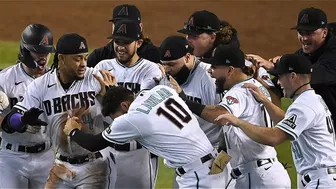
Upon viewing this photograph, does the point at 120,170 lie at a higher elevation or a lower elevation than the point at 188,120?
lower

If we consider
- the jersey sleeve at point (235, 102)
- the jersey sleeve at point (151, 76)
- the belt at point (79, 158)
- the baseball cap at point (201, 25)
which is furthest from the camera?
the baseball cap at point (201, 25)

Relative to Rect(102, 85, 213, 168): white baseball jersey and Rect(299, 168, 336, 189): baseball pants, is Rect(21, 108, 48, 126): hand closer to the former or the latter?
Rect(102, 85, 213, 168): white baseball jersey

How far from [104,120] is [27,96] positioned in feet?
2.57

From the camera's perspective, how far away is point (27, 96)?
7.38 metres

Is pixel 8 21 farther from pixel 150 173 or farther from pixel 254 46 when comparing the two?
pixel 150 173

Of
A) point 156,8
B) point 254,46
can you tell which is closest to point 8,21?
point 156,8

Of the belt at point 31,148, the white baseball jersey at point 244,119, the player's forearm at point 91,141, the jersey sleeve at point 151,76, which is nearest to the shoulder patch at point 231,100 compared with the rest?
the white baseball jersey at point 244,119

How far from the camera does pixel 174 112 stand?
263 inches

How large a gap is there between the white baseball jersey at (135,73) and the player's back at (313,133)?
5.49 feet

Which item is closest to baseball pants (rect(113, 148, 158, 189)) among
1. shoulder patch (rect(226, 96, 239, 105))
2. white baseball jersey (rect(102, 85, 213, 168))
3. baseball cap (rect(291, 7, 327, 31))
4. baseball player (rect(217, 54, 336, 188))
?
white baseball jersey (rect(102, 85, 213, 168))

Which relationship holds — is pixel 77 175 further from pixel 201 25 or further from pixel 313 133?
pixel 313 133

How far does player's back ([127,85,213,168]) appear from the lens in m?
6.58

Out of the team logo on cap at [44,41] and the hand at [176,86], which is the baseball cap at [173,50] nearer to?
the hand at [176,86]

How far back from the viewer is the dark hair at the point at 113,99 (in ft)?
21.9
